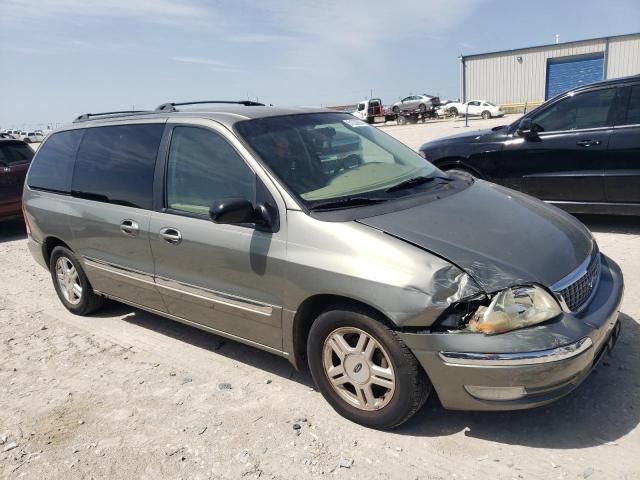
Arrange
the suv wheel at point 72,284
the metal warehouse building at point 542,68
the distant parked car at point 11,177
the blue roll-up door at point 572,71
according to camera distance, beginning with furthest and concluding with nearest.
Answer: the blue roll-up door at point 572,71 < the metal warehouse building at point 542,68 < the distant parked car at point 11,177 < the suv wheel at point 72,284

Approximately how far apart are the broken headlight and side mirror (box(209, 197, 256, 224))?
137 centimetres

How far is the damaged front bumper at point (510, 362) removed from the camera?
2.48 m

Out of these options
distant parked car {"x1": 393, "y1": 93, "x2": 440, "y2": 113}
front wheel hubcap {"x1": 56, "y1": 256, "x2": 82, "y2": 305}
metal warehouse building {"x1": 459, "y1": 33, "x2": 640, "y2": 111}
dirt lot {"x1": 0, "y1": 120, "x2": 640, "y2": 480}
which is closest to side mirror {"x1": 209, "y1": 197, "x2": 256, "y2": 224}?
dirt lot {"x1": 0, "y1": 120, "x2": 640, "y2": 480}

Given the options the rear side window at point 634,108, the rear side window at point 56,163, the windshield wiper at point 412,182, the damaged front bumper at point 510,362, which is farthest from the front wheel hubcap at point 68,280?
the rear side window at point 634,108

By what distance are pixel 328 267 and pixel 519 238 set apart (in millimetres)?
1062

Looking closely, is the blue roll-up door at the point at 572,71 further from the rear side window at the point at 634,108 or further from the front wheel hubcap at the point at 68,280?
the front wheel hubcap at the point at 68,280

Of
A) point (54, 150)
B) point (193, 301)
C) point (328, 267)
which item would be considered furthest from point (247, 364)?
point (54, 150)

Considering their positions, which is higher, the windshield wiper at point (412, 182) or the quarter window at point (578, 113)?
the quarter window at point (578, 113)

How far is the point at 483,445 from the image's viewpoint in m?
2.78

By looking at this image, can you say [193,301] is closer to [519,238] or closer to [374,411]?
[374,411]

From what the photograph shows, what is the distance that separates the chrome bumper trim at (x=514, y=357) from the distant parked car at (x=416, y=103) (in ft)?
132

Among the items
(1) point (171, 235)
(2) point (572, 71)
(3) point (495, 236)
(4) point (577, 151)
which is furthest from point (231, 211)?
(2) point (572, 71)

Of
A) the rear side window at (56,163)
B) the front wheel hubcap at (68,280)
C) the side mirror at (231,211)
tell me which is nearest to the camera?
the side mirror at (231,211)

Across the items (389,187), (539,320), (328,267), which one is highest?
(389,187)
